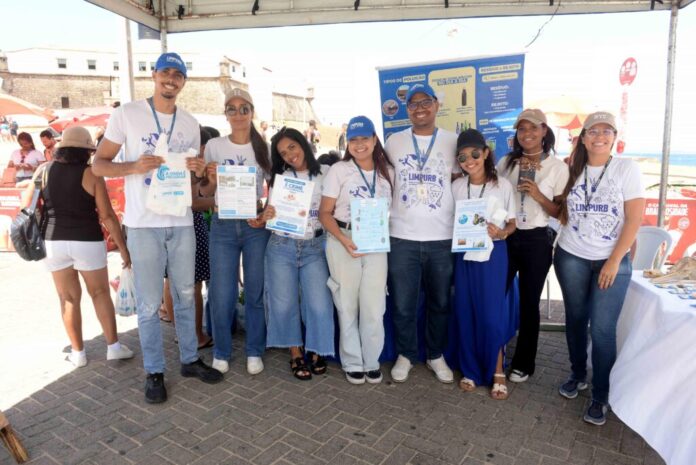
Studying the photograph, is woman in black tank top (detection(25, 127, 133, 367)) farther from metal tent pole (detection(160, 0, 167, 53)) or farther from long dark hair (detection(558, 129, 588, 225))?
long dark hair (detection(558, 129, 588, 225))

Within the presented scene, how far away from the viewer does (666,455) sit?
242cm

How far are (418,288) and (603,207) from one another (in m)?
1.42

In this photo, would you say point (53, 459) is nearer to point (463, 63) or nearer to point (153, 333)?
point (153, 333)

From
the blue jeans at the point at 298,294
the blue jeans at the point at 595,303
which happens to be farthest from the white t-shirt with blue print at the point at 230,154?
the blue jeans at the point at 595,303

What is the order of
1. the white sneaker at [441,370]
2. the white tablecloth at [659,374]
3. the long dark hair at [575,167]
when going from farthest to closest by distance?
the white sneaker at [441,370]
the long dark hair at [575,167]
the white tablecloth at [659,374]

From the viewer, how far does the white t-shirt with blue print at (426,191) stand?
343 centimetres

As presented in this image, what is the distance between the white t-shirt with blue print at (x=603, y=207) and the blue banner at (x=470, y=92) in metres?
1.60

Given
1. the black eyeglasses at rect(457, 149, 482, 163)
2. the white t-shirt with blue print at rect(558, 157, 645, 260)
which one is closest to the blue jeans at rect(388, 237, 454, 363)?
the black eyeglasses at rect(457, 149, 482, 163)

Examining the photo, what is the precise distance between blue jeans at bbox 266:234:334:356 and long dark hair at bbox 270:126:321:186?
522 millimetres

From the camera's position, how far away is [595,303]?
310 centimetres

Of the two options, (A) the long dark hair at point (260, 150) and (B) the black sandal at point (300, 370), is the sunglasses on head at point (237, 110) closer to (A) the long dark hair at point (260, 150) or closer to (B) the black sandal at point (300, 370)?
(A) the long dark hair at point (260, 150)

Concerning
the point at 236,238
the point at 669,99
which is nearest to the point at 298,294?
the point at 236,238

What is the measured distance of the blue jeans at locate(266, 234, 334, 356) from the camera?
3648 mm

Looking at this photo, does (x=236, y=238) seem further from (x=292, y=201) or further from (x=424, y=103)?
(x=424, y=103)
